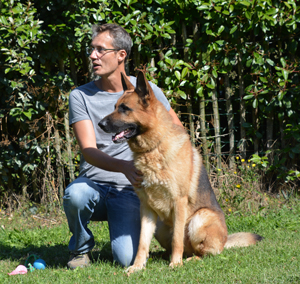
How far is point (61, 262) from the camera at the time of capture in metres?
3.77

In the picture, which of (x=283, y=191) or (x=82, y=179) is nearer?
(x=82, y=179)

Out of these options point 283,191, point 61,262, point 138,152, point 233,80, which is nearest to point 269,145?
point 283,191

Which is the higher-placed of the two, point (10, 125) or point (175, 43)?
point (175, 43)

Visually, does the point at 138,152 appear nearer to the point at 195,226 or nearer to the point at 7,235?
the point at 195,226

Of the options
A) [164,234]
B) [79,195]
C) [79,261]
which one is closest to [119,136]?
[79,195]

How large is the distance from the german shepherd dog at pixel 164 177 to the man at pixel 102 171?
0.21m

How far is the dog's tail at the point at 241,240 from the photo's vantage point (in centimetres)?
378

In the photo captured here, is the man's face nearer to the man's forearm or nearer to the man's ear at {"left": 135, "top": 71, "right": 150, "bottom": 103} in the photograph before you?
the man's ear at {"left": 135, "top": 71, "right": 150, "bottom": 103}

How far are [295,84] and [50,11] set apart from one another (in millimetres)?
3996

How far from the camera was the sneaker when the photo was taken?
3426mm

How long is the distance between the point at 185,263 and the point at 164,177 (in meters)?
0.85

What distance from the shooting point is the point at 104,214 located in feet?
12.7

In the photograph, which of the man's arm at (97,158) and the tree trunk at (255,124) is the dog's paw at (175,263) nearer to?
the man's arm at (97,158)

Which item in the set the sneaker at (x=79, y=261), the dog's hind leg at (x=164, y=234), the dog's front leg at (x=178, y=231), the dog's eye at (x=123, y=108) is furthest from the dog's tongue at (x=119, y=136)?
the sneaker at (x=79, y=261)
